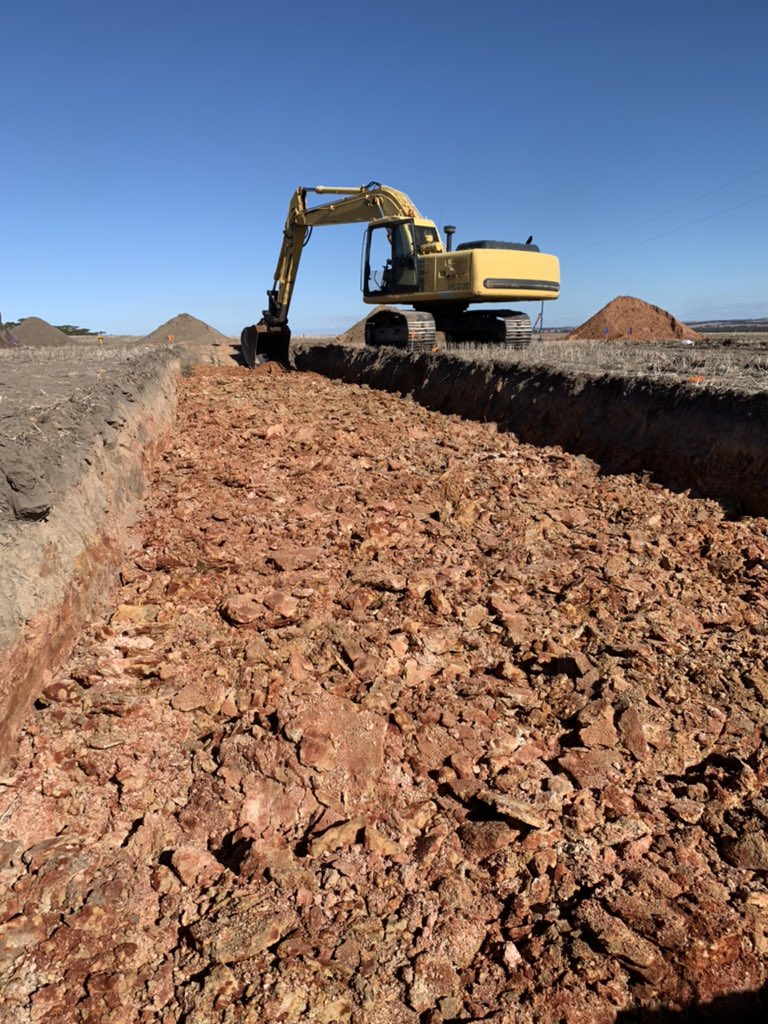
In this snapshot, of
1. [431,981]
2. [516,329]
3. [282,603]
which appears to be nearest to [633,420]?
[282,603]

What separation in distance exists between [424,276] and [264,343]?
502 centimetres

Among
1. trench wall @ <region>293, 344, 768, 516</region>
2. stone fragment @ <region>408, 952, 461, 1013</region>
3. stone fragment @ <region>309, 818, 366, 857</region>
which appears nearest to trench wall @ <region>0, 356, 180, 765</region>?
stone fragment @ <region>309, 818, 366, 857</region>

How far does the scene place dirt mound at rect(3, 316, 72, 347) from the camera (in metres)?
25.7

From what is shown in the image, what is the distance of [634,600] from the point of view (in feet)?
13.3

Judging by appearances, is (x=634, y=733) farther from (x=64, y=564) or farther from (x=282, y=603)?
(x=64, y=564)

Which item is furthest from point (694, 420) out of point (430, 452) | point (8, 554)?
point (8, 554)

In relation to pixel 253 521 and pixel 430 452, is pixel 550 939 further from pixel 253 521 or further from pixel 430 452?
pixel 430 452

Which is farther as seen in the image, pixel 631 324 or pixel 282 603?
pixel 631 324

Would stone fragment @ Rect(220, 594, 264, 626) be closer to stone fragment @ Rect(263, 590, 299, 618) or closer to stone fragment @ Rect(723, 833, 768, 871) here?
stone fragment @ Rect(263, 590, 299, 618)

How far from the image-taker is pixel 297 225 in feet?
49.7

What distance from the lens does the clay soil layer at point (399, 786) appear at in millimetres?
1876

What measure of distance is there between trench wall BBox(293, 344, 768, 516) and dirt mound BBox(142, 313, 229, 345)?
2063cm

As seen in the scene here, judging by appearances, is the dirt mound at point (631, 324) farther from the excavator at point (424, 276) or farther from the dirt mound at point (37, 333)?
the dirt mound at point (37, 333)

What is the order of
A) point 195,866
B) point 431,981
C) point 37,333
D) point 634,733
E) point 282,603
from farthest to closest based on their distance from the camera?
point 37,333, point 282,603, point 634,733, point 195,866, point 431,981
